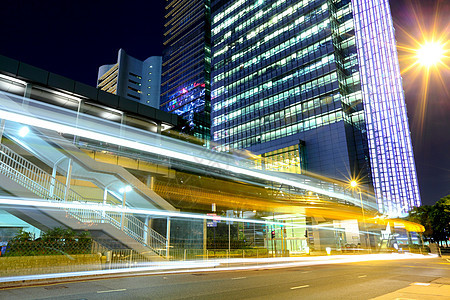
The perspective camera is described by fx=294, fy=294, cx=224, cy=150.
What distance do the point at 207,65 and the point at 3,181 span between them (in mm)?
111930

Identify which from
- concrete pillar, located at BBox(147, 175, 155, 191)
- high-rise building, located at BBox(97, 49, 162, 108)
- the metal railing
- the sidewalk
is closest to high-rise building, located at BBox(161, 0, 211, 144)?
high-rise building, located at BBox(97, 49, 162, 108)

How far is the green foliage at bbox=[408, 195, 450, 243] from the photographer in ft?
168

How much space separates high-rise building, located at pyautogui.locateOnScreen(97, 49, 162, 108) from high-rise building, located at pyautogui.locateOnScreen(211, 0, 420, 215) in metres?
53.5

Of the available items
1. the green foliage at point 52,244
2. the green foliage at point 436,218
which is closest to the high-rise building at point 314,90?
the green foliage at point 436,218

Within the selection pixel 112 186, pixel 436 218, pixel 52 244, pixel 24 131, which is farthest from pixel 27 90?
pixel 436 218

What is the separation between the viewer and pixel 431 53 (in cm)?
1042

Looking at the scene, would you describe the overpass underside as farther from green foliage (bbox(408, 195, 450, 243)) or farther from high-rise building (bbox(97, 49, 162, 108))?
high-rise building (bbox(97, 49, 162, 108))

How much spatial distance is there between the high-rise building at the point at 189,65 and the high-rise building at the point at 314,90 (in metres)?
13.3

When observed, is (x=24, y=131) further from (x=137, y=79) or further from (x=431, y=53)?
(x=137, y=79)

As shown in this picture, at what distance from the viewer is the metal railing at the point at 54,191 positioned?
15.3 metres

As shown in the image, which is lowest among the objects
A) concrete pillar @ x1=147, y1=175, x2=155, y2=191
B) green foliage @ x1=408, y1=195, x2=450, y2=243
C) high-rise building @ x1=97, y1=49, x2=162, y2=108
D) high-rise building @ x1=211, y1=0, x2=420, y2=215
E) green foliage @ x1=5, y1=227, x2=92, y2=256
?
green foliage @ x1=5, y1=227, x2=92, y2=256

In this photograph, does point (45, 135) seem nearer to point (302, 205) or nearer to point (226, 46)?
point (302, 205)

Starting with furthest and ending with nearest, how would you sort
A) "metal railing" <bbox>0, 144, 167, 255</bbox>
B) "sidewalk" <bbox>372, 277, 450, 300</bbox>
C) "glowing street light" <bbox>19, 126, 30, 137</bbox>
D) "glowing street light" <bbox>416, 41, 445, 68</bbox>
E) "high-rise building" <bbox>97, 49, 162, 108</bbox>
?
1. "high-rise building" <bbox>97, 49, 162, 108</bbox>
2. "glowing street light" <bbox>19, 126, 30, 137</bbox>
3. "metal railing" <bbox>0, 144, 167, 255</bbox>
4. "glowing street light" <bbox>416, 41, 445, 68</bbox>
5. "sidewalk" <bbox>372, 277, 450, 300</bbox>

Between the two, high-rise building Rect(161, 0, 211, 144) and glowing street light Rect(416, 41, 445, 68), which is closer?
glowing street light Rect(416, 41, 445, 68)
